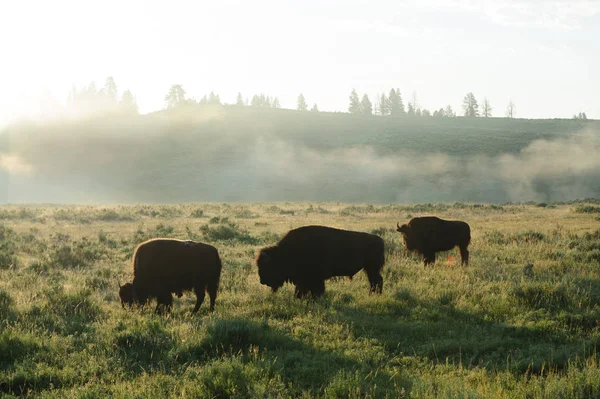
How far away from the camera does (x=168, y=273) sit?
8.90 m

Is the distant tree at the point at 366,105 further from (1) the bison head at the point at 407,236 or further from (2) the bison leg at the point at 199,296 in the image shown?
(2) the bison leg at the point at 199,296

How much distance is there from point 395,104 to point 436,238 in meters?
140

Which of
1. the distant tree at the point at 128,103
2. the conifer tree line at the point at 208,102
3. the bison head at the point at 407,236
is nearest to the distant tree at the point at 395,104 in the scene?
the conifer tree line at the point at 208,102

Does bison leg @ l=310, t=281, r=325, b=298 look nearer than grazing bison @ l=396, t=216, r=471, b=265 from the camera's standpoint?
Yes

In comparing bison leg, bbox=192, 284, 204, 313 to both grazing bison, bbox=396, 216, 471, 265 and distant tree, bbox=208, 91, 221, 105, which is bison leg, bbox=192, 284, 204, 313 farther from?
distant tree, bbox=208, 91, 221, 105

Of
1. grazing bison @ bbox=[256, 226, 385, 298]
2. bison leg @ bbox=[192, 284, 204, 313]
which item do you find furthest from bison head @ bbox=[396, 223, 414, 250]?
bison leg @ bbox=[192, 284, 204, 313]

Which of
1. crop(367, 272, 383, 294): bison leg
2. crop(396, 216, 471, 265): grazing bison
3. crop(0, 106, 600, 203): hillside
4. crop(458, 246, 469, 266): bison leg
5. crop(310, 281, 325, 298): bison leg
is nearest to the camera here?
crop(310, 281, 325, 298): bison leg

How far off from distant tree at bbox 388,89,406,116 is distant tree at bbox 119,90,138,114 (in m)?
73.4

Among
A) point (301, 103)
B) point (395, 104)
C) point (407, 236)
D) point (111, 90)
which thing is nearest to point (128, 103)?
point (111, 90)

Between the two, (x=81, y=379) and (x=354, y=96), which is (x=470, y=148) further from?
(x=81, y=379)

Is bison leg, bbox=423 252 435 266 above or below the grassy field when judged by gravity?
below

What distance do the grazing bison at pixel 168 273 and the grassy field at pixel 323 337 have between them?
1.30 ft

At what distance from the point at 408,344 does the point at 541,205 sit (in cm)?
3851

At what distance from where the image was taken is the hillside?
6488 centimetres
